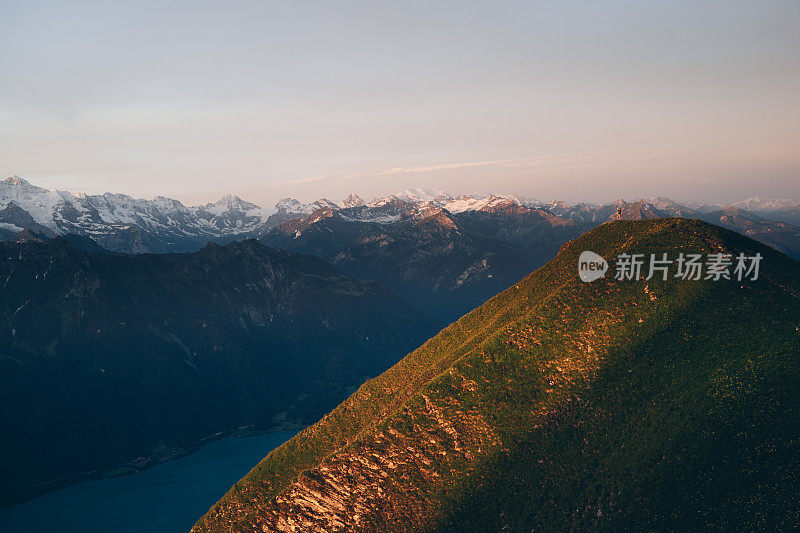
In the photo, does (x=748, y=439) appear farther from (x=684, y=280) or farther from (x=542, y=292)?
(x=542, y=292)

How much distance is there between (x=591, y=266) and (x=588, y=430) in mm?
61075

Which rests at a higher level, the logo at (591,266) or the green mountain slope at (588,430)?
the logo at (591,266)

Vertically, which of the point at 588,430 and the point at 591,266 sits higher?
the point at 591,266

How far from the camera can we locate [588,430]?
131 m

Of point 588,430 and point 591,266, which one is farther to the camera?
point 591,266

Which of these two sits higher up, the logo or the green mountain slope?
the logo

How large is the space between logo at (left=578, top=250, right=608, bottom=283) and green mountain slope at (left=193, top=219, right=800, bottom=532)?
13.1 ft

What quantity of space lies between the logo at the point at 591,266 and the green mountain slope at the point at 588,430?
400cm

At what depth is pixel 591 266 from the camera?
17000 cm

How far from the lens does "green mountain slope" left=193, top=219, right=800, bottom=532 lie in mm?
119188

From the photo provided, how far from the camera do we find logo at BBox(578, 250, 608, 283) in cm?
16475

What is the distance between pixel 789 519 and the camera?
111 m

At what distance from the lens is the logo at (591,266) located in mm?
164750

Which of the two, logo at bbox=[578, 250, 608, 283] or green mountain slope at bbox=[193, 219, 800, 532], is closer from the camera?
green mountain slope at bbox=[193, 219, 800, 532]
